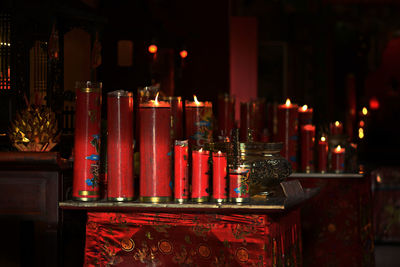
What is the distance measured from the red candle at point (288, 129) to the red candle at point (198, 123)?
47.6 inches

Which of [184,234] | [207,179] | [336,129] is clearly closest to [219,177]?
[207,179]

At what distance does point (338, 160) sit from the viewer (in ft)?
12.3

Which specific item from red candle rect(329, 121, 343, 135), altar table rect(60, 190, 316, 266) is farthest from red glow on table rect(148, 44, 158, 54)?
altar table rect(60, 190, 316, 266)

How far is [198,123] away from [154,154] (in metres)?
0.38

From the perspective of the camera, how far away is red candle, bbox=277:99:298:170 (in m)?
3.61

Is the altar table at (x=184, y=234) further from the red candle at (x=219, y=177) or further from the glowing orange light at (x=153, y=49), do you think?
the glowing orange light at (x=153, y=49)

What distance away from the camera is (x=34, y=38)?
3.10 meters

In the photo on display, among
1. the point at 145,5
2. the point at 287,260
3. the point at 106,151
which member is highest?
the point at 145,5

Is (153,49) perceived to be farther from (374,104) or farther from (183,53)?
(374,104)

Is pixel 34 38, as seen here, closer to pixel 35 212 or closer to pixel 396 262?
pixel 35 212

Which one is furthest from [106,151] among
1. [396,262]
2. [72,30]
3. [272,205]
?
[396,262]

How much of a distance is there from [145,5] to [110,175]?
4.03m

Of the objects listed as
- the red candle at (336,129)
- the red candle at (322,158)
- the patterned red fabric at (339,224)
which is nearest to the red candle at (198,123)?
the patterned red fabric at (339,224)

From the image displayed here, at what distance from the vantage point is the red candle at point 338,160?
3.73 meters
